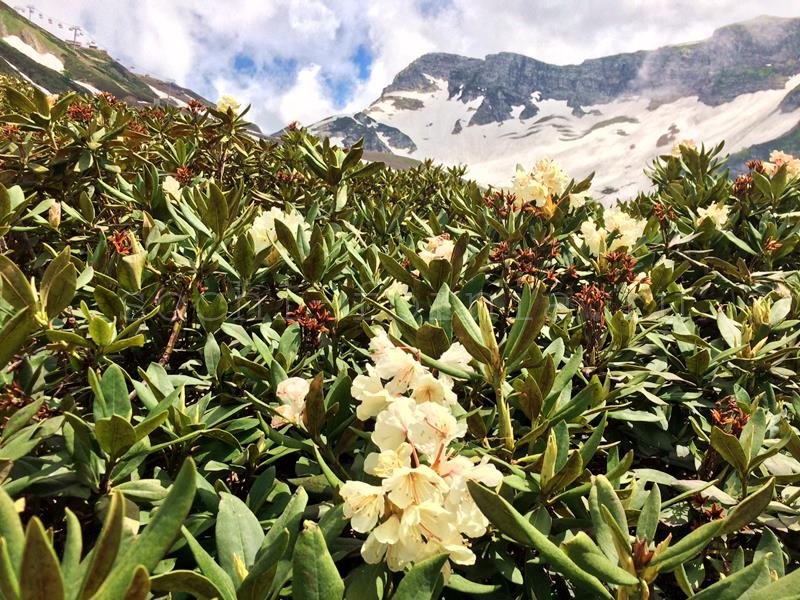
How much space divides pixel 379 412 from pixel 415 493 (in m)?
0.21

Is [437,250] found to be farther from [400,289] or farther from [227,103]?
[227,103]

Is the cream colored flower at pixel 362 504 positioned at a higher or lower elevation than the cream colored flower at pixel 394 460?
lower

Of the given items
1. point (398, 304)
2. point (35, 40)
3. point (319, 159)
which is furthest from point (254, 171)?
point (35, 40)

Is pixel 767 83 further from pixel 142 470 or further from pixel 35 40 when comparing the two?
pixel 35 40

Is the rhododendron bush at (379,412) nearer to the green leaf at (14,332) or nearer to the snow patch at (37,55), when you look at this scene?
the green leaf at (14,332)

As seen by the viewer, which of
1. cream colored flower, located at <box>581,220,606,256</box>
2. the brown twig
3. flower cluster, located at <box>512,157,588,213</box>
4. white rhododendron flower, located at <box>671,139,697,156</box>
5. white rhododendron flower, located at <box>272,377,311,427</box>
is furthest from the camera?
white rhododendron flower, located at <box>671,139,697,156</box>

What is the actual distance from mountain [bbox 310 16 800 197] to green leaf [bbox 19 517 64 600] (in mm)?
88015

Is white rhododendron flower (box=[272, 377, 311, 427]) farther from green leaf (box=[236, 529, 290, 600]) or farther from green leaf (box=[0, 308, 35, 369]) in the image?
green leaf (box=[0, 308, 35, 369])

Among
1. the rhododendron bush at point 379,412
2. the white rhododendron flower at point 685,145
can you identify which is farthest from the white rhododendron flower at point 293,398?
the white rhododendron flower at point 685,145

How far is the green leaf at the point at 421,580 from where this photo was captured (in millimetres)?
733

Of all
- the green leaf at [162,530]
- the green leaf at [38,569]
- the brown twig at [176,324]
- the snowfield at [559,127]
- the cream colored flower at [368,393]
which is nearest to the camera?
the green leaf at [38,569]

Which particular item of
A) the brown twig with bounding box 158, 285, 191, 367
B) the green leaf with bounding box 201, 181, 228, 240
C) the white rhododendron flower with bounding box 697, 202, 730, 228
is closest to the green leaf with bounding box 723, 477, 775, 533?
the brown twig with bounding box 158, 285, 191, 367

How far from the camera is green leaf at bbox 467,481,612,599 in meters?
0.76

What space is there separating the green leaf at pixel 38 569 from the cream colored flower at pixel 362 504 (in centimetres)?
41
